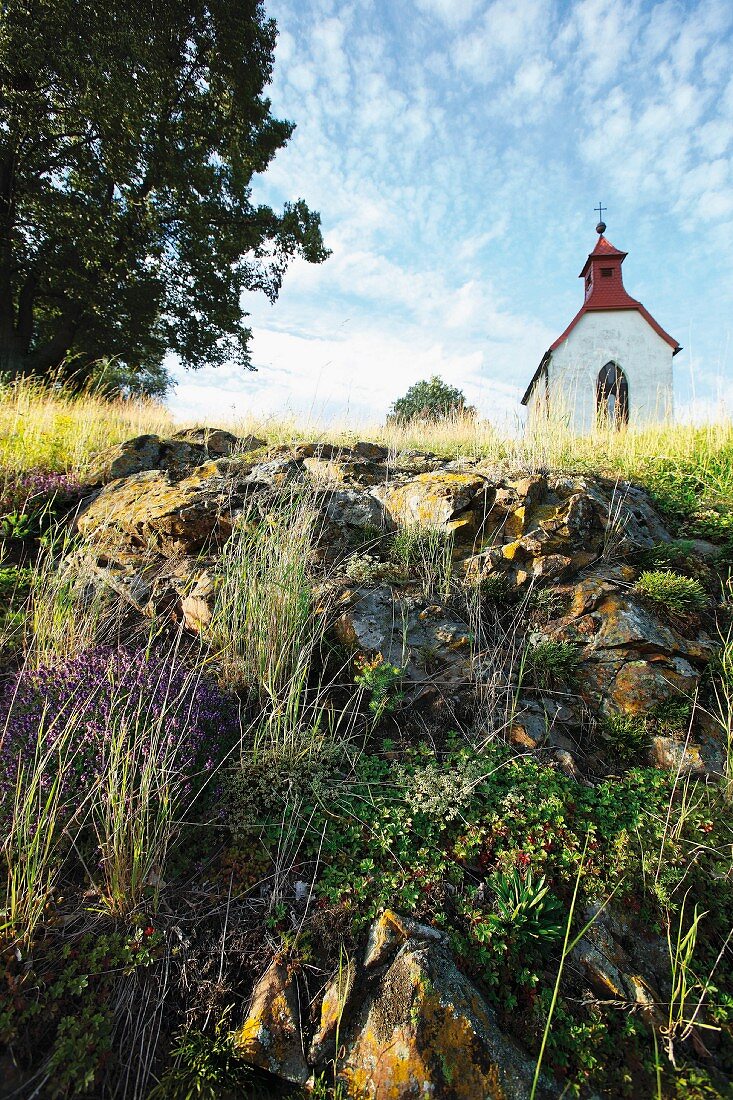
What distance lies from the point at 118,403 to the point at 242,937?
9.84 metres

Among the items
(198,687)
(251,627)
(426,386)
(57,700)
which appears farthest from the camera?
(426,386)

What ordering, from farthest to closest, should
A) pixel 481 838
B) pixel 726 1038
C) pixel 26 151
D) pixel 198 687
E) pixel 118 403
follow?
1. pixel 26 151
2. pixel 118 403
3. pixel 198 687
4. pixel 481 838
5. pixel 726 1038

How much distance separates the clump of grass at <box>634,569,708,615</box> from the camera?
359 cm

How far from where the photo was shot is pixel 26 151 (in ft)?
42.1

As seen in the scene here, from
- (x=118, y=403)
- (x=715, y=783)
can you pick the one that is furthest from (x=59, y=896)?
(x=118, y=403)

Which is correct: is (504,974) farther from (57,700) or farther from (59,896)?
(57,700)

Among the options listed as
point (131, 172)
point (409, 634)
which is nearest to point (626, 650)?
point (409, 634)

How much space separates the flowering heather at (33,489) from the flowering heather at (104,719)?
2328 millimetres

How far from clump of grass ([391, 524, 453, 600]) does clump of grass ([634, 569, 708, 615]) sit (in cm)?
135

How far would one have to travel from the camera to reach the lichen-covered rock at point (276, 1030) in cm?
165

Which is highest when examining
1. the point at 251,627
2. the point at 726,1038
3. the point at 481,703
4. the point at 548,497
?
the point at 548,497

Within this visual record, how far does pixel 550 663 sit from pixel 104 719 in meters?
2.47

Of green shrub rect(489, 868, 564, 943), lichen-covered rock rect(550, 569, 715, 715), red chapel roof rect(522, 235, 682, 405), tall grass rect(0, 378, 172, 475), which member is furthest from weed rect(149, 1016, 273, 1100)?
red chapel roof rect(522, 235, 682, 405)

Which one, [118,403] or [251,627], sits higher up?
[118,403]
